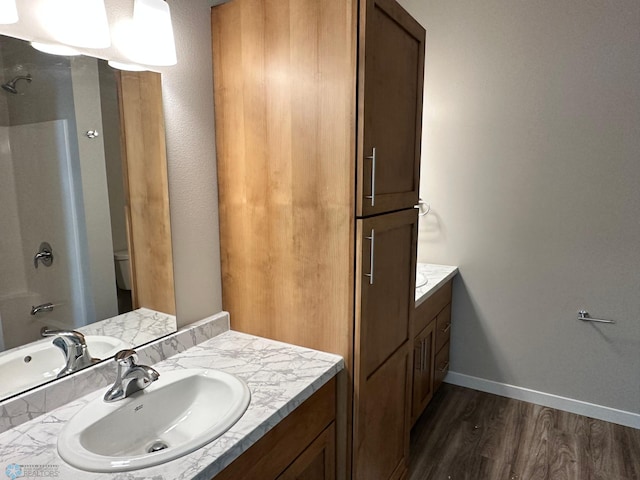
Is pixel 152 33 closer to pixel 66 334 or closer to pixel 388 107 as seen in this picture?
pixel 388 107

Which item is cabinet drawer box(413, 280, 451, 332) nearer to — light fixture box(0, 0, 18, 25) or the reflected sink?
the reflected sink

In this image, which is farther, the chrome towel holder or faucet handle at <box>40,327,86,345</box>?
the chrome towel holder

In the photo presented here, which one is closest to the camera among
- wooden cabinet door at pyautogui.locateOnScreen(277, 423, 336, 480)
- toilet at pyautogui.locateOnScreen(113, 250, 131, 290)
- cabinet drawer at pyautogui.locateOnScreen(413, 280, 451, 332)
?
wooden cabinet door at pyautogui.locateOnScreen(277, 423, 336, 480)

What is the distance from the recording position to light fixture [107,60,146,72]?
1230 mm

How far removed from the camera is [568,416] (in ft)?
8.03

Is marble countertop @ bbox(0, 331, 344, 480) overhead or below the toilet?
below

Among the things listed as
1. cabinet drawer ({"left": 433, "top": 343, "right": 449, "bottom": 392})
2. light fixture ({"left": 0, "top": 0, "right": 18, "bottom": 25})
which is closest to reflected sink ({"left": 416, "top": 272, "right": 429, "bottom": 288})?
cabinet drawer ({"left": 433, "top": 343, "right": 449, "bottom": 392})

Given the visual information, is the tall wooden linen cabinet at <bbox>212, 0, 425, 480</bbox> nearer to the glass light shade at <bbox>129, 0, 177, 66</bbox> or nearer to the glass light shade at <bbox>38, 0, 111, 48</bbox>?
the glass light shade at <bbox>129, 0, 177, 66</bbox>

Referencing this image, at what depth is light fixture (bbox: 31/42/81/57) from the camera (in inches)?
41.6

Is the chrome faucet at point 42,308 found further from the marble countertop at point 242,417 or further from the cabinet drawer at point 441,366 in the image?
the cabinet drawer at point 441,366

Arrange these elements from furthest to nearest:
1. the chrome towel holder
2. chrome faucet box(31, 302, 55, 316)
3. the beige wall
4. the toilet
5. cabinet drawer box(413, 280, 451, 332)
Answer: the chrome towel holder < cabinet drawer box(413, 280, 451, 332) < the beige wall < the toilet < chrome faucet box(31, 302, 55, 316)

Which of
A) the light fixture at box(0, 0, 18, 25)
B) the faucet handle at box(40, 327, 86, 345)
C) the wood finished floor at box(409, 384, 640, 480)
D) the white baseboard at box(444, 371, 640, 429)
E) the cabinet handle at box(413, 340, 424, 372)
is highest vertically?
the light fixture at box(0, 0, 18, 25)

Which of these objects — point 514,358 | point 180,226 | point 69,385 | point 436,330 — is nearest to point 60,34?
point 180,226

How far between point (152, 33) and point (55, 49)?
11.3 inches
